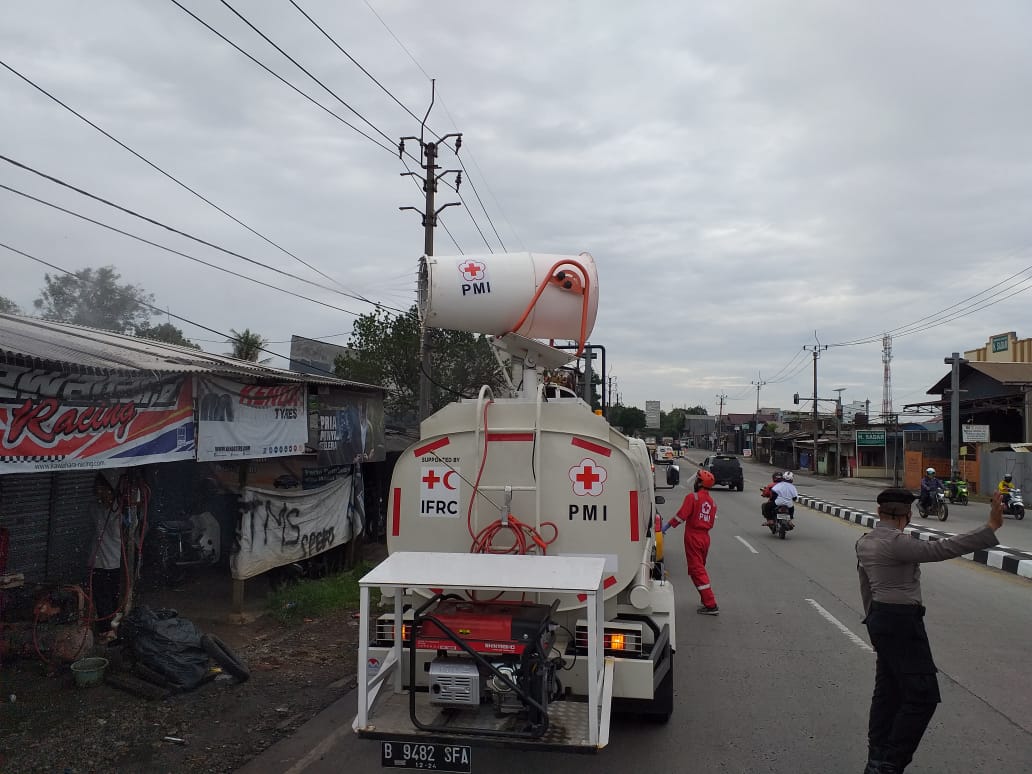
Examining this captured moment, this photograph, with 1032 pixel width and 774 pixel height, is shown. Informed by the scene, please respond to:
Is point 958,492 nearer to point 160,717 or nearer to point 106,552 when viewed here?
point 106,552

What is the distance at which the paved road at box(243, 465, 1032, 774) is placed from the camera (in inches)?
190

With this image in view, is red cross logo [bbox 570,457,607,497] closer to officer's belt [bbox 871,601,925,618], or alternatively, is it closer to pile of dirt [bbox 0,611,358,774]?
officer's belt [bbox 871,601,925,618]

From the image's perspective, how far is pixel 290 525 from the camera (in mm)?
10008

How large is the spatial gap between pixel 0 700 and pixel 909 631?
6296 millimetres

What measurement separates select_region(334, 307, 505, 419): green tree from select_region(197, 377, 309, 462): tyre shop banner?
7.73 meters

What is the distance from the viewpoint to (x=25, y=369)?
18.6 ft

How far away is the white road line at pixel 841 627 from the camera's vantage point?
760 cm

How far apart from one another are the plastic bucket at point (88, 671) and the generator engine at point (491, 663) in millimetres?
3643

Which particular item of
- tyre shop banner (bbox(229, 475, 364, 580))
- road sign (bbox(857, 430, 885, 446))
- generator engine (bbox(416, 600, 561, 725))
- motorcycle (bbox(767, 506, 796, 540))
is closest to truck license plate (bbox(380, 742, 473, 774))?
generator engine (bbox(416, 600, 561, 725))

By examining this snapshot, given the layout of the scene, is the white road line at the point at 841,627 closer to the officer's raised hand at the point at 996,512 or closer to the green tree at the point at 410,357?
the officer's raised hand at the point at 996,512

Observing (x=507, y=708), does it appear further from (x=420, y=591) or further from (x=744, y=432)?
(x=744, y=432)

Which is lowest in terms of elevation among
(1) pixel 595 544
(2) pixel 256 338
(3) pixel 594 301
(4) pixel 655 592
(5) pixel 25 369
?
(4) pixel 655 592

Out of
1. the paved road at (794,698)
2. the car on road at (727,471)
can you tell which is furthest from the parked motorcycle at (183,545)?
the car on road at (727,471)

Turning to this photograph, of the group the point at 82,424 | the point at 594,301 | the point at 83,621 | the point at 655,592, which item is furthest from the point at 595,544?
the point at 83,621
